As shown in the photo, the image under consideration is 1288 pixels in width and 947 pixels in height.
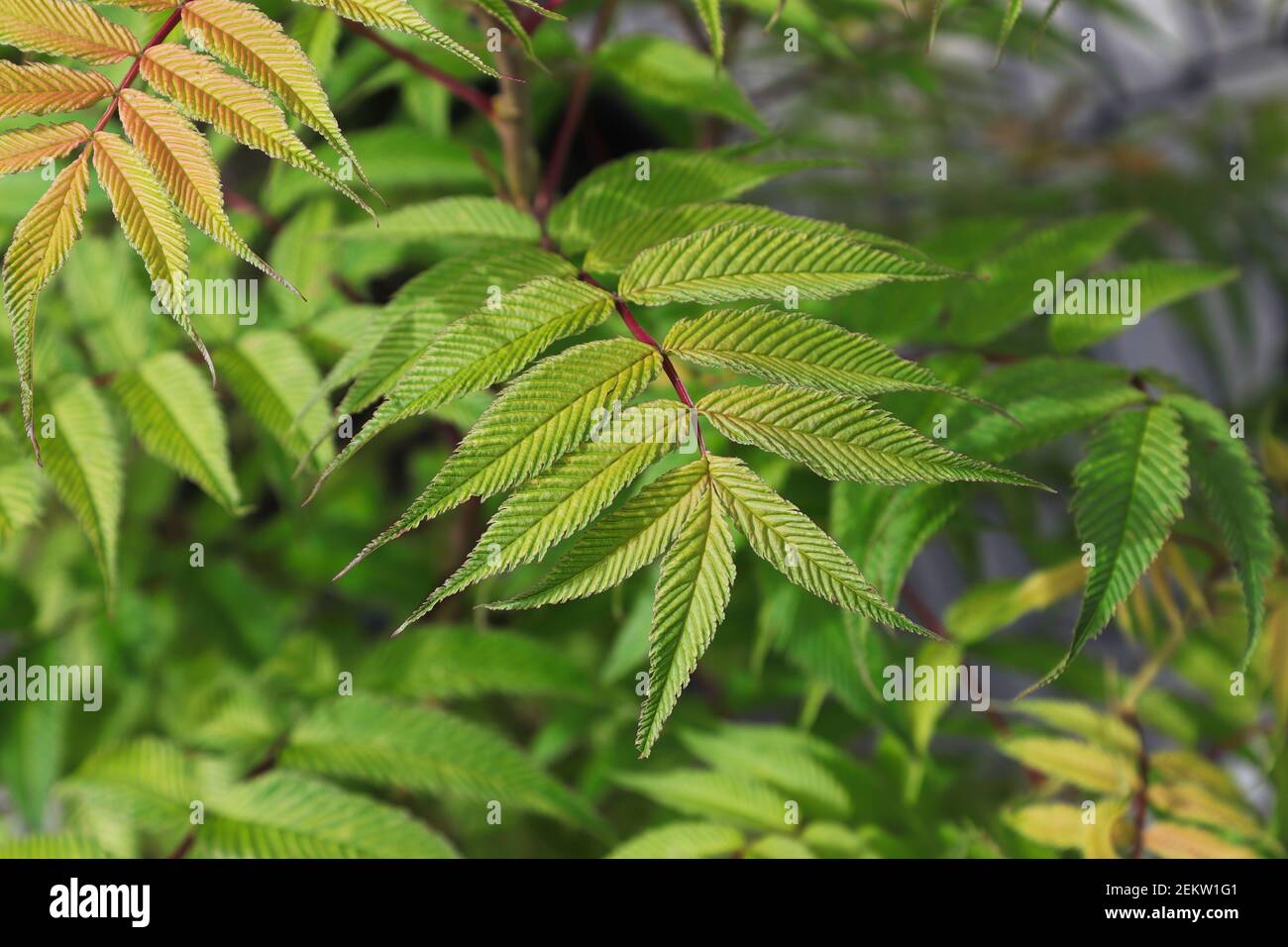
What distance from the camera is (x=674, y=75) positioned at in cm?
75

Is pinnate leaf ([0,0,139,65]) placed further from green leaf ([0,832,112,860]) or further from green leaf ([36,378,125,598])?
green leaf ([0,832,112,860])

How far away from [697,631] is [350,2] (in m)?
0.29

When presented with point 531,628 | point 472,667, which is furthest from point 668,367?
point 531,628

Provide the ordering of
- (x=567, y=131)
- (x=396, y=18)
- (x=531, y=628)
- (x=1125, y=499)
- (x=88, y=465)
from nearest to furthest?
1. (x=396, y=18)
2. (x=1125, y=499)
3. (x=88, y=465)
4. (x=567, y=131)
5. (x=531, y=628)

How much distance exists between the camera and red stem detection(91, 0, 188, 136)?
0.45 metres

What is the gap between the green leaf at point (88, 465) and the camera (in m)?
0.60

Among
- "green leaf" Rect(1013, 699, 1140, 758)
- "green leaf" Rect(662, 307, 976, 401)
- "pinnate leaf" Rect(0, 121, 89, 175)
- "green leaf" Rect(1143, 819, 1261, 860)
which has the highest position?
"pinnate leaf" Rect(0, 121, 89, 175)

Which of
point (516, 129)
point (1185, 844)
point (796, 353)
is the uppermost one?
point (516, 129)

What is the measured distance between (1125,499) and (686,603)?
25 cm

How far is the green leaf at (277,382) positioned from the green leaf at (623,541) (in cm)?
27

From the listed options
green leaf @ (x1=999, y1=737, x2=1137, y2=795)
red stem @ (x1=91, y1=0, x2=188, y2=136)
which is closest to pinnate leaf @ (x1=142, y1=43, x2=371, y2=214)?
red stem @ (x1=91, y1=0, x2=188, y2=136)

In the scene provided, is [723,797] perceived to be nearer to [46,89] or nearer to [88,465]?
[88,465]

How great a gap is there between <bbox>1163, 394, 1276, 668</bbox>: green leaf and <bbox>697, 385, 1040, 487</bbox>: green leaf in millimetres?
178
